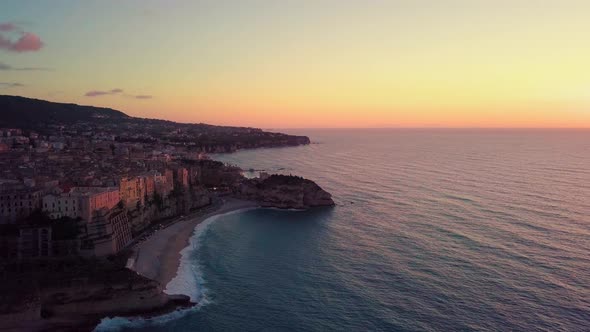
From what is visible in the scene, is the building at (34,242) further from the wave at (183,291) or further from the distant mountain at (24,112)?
the distant mountain at (24,112)

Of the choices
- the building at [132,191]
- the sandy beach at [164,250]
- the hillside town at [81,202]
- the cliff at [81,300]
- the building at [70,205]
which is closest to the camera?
the cliff at [81,300]

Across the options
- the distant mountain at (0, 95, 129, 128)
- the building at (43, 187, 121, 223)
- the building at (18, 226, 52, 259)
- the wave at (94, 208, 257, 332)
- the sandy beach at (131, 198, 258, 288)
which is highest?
the distant mountain at (0, 95, 129, 128)

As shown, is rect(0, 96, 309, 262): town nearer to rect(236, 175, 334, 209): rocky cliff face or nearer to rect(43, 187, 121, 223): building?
rect(43, 187, 121, 223): building

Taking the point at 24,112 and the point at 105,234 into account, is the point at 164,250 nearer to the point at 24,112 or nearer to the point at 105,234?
the point at 105,234

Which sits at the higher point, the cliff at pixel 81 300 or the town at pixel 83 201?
the town at pixel 83 201

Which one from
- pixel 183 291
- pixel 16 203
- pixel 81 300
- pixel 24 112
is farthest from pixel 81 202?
pixel 24 112

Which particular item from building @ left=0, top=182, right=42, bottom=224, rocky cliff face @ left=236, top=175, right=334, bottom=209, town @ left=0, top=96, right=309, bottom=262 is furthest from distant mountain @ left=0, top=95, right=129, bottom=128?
building @ left=0, top=182, right=42, bottom=224

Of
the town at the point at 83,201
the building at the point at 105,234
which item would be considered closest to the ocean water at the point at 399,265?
the building at the point at 105,234
